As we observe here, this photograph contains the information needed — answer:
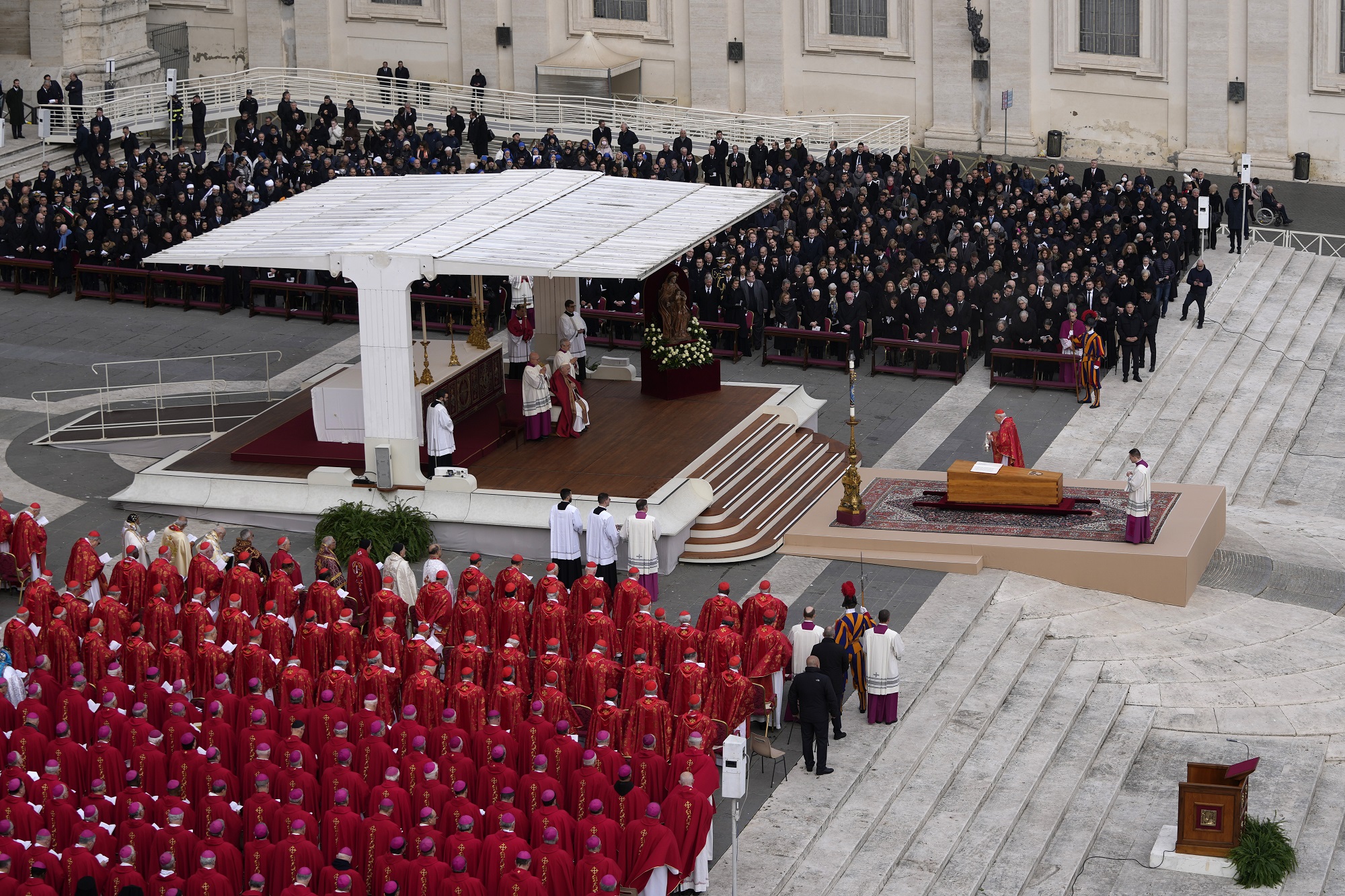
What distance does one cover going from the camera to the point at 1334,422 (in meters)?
33.2

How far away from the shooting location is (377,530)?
2703cm

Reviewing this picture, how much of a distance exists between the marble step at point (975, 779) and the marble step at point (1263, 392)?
7356 millimetres

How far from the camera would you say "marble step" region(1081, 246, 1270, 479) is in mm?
31281

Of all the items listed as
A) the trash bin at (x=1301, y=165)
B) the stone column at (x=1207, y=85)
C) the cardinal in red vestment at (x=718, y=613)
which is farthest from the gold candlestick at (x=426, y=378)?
the trash bin at (x=1301, y=165)

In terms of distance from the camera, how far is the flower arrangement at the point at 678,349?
31.2 meters

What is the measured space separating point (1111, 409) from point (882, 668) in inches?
462

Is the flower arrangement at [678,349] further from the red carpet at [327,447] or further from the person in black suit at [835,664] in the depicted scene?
the person in black suit at [835,664]

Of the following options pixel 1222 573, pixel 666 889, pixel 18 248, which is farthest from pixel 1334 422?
pixel 18 248

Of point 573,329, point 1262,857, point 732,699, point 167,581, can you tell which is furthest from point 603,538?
point 1262,857

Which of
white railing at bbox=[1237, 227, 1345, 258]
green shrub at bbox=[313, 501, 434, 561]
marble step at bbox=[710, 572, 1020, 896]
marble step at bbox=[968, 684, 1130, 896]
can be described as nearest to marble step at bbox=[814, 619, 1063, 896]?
marble step at bbox=[710, 572, 1020, 896]

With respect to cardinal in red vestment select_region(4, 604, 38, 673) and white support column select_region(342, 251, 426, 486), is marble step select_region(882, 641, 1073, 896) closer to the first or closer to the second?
white support column select_region(342, 251, 426, 486)

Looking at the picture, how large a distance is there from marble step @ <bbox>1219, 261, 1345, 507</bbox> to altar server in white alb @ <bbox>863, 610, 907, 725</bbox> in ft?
32.2

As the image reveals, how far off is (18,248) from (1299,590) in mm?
23719

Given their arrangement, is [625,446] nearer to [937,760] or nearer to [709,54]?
[937,760]
